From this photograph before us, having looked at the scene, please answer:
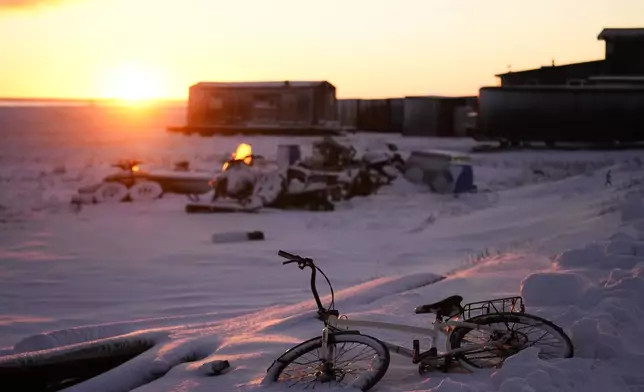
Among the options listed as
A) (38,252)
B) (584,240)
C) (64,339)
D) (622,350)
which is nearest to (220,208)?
(38,252)

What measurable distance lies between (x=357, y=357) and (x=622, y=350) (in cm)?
174

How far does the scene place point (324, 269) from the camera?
33.8 ft

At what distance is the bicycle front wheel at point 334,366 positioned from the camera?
443cm

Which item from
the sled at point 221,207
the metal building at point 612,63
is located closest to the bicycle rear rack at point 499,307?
the sled at point 221,207

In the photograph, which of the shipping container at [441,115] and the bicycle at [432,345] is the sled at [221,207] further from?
the shipping container at [441,115]

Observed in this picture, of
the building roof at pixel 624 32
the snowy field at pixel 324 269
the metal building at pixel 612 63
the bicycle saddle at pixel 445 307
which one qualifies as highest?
the building roof at pixel 624 32

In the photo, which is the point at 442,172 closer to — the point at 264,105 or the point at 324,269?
the point at 324,269

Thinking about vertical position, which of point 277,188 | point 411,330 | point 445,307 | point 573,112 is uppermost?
point 573,112

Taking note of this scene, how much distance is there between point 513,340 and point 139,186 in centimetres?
1537

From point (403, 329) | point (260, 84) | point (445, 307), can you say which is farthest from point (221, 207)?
point (260, 84)

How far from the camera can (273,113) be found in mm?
42156

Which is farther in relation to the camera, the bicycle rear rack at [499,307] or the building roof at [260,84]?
the building roof at [260,84]

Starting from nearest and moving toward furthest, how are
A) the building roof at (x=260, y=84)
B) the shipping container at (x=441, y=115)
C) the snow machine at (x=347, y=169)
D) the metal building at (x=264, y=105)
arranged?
the snow machine at (x=347, y=169)
the building roof at (x=260, y=84)
the metal building at (x=264, y=105)
the shipping container at (x=441, y=115)

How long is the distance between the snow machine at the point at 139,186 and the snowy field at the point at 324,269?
0.47 m
